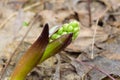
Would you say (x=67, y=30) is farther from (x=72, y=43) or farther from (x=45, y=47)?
(x=72, y=43)

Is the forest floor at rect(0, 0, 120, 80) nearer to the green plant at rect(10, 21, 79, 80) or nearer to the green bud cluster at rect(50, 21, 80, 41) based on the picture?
the green plant at rect(10, 21, 79, 80)

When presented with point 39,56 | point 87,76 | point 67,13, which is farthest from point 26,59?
point 67,13

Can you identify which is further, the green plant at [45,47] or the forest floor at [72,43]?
the forest floor at [72,43]

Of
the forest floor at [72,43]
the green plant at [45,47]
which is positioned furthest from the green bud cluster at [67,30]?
the forest floor at [72,43]

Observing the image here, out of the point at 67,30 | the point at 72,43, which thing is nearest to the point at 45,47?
the point at 67,30

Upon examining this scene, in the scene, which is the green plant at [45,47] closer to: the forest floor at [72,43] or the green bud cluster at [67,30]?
the green bud cluster at [67,30]
